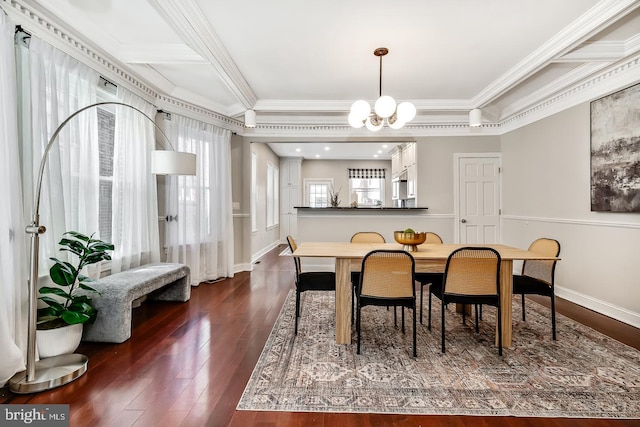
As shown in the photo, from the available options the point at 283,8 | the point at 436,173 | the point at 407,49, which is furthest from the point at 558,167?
the point at 283,8

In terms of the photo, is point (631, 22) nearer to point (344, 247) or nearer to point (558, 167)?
point (558, 167)

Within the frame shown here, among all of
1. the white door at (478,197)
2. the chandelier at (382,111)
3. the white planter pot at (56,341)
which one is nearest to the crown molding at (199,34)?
the chandelier at (382,111)

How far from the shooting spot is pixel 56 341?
7.41 ft

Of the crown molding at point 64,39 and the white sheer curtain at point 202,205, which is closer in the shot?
the crown molding at point 64,39

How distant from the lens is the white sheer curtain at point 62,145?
2.24 m

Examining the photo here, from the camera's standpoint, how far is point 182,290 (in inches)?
148

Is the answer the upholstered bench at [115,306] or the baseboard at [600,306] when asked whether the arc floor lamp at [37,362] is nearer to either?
the upholstered bench at [115,306]

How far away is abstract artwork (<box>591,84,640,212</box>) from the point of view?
2949 millimetres

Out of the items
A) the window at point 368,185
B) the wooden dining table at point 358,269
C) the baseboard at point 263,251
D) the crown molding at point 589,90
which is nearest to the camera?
the wooden dining table at point 358,269

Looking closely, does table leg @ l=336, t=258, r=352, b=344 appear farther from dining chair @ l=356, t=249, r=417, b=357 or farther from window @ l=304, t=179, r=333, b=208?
window @ l=304, t=179, r=333, b=208

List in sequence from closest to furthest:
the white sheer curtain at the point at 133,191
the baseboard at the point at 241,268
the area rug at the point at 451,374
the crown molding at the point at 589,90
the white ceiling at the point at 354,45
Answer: the area rug at the point at 451,374, the white ceiling at the point at 354,45, the crown molding at the point at 589,90, the white sheer curtain at the point at 133,191, the baseboard at the point at 241,268

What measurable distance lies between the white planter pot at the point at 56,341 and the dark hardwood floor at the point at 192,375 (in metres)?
0.20

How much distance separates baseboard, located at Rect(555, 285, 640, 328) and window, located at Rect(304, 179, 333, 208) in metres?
6.56

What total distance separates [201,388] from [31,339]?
1.12m
